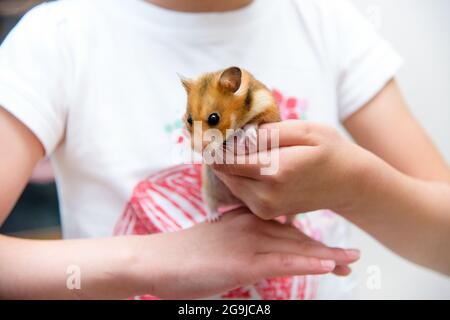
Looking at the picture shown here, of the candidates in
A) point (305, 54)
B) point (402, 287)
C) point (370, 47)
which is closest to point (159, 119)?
point (305, 54)

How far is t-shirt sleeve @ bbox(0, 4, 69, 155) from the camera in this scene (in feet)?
1.91

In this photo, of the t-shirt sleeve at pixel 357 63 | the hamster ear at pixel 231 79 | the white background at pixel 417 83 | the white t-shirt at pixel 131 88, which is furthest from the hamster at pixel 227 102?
the white background at pixel 417 83

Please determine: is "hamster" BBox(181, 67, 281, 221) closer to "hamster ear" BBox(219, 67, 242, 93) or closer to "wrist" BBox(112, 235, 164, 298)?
"hamster ear" BBox(219, 67, 242, 93)

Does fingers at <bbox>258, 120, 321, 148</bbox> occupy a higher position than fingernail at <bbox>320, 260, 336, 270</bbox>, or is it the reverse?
fingers at <bbox>258, 120, 321, 148</bbox>

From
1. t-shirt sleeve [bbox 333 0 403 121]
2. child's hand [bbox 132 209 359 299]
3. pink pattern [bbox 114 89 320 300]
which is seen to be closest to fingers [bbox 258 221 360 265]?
child's hand [bbox 132 209 359 299]

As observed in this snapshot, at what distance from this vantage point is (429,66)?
2.89 feet

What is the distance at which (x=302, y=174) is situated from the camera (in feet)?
1.65

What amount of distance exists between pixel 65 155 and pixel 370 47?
19.8 inches

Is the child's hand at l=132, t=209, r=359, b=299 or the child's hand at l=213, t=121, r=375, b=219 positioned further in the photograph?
the child's hand at l=132, t=209, r=359, b=299

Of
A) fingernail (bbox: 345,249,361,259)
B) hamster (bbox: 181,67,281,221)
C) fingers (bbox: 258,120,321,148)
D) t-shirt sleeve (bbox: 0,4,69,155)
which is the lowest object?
fingernail (bbox: 345,249,361,259)

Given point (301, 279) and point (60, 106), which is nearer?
point (60, 106)

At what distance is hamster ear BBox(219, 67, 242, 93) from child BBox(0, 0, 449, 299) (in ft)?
0.42

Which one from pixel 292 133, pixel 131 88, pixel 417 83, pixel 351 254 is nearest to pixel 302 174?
pixel 292 133

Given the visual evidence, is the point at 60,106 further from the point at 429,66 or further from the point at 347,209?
the point at 429,66
